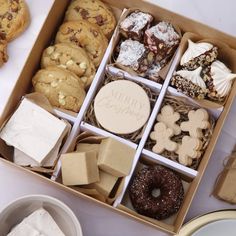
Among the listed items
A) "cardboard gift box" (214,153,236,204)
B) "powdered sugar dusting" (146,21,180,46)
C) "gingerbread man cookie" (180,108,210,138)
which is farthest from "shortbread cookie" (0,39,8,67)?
"cardboard gift box" (214,153,236,204)

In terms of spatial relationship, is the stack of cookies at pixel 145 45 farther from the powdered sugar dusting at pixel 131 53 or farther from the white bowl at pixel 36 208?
the white bowl at pixel 36 208

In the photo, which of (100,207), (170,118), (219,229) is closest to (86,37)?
(170,118)

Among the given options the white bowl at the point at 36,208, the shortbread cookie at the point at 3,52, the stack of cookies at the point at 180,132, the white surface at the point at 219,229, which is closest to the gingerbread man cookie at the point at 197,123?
the stack of cookies at the point at 180,132

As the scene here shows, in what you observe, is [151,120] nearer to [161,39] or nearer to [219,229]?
[161,39]

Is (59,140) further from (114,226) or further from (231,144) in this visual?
(231,144)

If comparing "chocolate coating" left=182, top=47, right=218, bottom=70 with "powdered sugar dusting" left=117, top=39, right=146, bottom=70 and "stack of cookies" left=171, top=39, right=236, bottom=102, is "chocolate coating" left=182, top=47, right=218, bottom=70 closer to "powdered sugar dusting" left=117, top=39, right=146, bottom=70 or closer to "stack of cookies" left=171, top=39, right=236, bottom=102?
"stack of cookies" left=171, top=39, right=236, bottom=102
